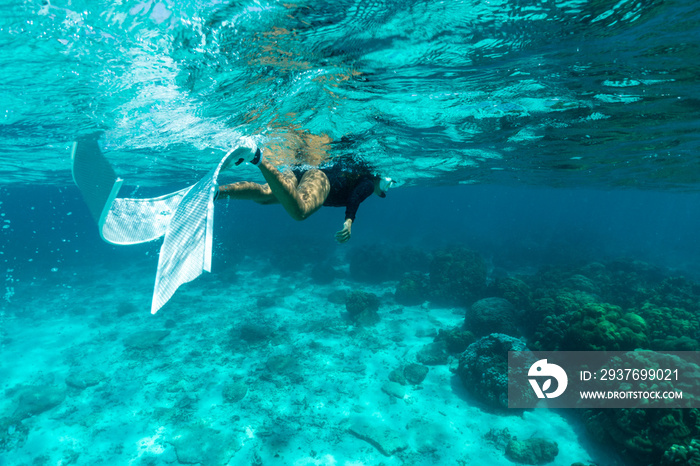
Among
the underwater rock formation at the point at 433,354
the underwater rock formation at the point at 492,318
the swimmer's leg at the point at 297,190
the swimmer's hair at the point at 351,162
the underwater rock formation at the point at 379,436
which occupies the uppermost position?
the swimmer's leg at the point at 297,190

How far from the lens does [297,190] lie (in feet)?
14.4

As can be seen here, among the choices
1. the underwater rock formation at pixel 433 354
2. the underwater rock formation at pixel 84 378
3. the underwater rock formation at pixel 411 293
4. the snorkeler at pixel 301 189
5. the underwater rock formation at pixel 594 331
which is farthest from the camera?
the underwater rock formation at pixel 411 293

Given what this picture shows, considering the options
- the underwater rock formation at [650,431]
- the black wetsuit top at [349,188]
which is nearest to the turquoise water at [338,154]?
the underwater rock formation at [650,431]

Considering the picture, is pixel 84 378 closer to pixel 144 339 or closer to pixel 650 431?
pixel 144 339

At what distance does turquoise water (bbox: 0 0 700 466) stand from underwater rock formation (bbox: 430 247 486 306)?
0.17 meters

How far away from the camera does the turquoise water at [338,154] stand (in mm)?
5508

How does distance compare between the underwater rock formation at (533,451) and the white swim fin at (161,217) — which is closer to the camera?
the white swim fin at (161,217)

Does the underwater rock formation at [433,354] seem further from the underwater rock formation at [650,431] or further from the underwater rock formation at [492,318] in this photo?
the underwater rock formation at [650,431]

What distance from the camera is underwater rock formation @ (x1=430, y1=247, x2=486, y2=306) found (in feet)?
59.3

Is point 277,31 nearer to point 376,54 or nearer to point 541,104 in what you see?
point 376,54

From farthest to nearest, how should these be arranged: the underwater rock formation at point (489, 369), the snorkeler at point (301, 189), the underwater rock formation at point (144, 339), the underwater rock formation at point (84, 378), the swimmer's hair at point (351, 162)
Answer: the underwater rock formation at point (144, 339) < the swimmer's hair at point (351, 162) < the underwater rock formation at point (84, 378) < the underwater rock formation at point (489, 369) < the snorkeler at point (301, 189)

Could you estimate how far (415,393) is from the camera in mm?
10523

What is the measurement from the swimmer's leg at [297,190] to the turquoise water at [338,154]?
8.97 ft

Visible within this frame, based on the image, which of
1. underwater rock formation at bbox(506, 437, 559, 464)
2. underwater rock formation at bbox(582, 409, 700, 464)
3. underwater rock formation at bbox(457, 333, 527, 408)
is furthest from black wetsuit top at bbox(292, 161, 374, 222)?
underwater rock formation at bbox(582, 409, 700, 464)
